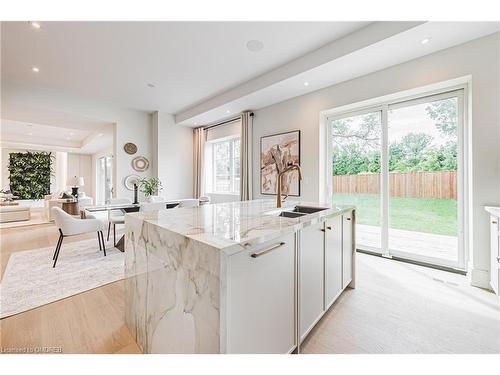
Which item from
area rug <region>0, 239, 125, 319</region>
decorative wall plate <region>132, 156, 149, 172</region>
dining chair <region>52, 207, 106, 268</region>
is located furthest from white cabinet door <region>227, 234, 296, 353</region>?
decorative wall plate <region>132, 156, 149, 172</region>

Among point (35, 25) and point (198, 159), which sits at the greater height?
point (35, 25)

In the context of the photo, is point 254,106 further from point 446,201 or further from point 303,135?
point 446,201

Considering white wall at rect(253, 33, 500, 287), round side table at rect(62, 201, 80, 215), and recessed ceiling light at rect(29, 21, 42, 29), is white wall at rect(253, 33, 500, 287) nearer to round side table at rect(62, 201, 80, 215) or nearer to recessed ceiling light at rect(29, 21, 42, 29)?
recessed ceiling light at rect(29, 21, 42, 29)

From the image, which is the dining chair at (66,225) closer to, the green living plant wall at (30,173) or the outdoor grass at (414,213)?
the outdoor grass at (414,213)

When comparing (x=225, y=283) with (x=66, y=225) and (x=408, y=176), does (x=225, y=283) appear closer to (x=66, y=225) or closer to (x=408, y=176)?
(x=66, y=225)

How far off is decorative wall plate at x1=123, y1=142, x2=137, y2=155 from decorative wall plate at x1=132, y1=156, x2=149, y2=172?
18cm

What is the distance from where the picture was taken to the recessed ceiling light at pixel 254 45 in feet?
8.82

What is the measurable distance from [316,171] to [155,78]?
10.7 feet

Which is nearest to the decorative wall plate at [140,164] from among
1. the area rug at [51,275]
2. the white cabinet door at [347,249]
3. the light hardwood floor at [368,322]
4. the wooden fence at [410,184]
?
the area rug at [51,275]

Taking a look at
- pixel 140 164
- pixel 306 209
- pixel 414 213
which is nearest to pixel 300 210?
pixel 306 209

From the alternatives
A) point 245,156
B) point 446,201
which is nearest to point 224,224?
point 446,201

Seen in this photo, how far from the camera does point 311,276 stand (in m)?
1.44

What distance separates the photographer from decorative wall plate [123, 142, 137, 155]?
5266 millimetres

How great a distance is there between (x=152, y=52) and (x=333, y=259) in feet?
11.2
